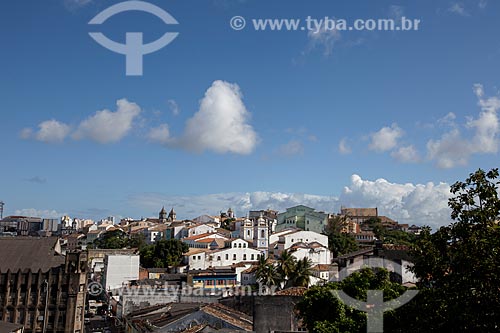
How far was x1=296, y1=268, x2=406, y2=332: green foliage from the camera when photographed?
17938 millimetres

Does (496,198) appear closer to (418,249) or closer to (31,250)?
(418,249)

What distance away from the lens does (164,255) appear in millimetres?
78500

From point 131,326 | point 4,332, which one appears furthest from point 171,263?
point 4,332

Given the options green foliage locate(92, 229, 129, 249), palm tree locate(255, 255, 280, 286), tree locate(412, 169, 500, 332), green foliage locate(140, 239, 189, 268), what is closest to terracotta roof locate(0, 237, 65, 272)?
palm tree locate(255, 255, 280, 286)

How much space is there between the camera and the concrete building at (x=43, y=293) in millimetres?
39125

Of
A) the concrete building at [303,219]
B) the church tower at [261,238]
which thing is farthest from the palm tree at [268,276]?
the concrete building at [303,219]

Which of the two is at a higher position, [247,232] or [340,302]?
[247,232]

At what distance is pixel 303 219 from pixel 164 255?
37604 millimetres

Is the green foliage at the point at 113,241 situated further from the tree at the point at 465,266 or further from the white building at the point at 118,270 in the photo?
the tree at the point at 465,266

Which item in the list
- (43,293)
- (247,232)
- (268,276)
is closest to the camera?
(43,293)

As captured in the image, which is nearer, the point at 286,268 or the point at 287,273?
the point at 287,273

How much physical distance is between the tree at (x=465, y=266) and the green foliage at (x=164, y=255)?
6787 centimetres

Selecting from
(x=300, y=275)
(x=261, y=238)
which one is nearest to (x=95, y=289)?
(x=261, y=238)

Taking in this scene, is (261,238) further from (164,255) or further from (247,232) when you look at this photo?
(164,255)
